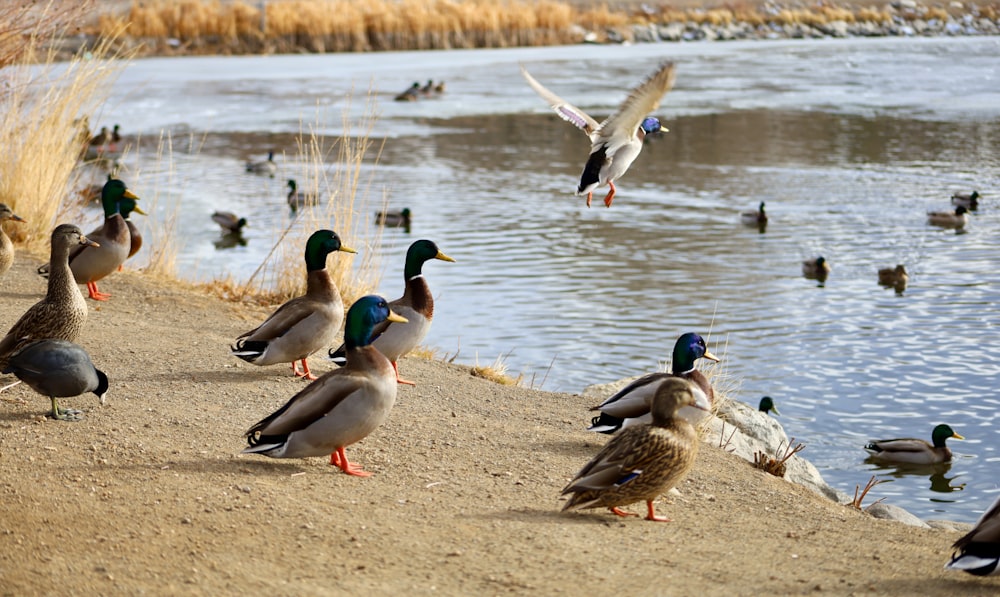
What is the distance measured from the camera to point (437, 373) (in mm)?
8203

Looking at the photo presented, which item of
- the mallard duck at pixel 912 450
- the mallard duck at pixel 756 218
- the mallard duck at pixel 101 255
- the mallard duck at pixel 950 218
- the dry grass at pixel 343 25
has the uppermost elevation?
the dry grass at pixel 343 25

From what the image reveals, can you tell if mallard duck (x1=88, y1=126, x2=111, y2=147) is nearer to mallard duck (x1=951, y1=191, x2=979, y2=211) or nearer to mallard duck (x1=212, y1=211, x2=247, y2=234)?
mallard duck (x1=212, y1=211, x2=247, y2=234)

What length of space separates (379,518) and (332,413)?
54 centimetres

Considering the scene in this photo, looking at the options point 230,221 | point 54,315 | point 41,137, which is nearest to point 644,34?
point 230,221

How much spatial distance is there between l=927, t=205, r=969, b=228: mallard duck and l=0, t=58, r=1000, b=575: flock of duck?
7950 millimetres

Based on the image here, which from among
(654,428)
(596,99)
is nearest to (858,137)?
(596,99)

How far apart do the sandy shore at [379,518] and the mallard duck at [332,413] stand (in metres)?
0.16

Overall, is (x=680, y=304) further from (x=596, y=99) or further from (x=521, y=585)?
(x=596, y=99)

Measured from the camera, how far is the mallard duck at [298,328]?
6777 mm

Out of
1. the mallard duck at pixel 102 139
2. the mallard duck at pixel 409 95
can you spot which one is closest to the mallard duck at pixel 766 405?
the mallard duck at pixel 102 139

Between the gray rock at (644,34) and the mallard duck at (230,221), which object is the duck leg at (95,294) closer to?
the mallard duck at (230,221)

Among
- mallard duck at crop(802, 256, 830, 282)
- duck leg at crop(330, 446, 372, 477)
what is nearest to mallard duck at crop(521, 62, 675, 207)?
duck leg at crop(330, 446, 372, 477)

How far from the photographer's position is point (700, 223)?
1689 cm

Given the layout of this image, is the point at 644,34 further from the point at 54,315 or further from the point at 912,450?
the point at 54,315
